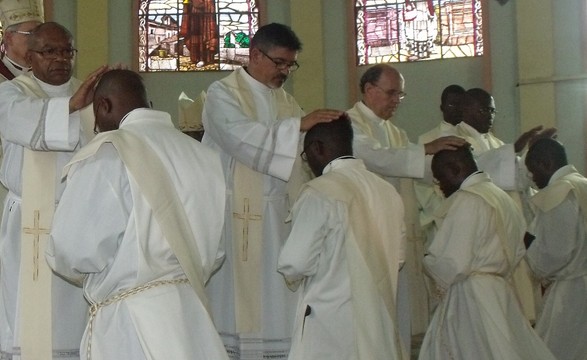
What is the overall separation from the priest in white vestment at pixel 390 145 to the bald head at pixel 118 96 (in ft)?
9.08

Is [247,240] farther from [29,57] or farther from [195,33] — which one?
[195,33]

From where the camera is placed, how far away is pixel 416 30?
529 inches

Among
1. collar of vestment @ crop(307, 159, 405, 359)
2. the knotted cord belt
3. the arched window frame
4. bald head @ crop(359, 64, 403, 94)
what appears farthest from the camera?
the arched window frame

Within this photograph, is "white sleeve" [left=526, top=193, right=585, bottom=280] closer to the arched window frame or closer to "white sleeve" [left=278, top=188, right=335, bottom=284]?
"white sleeve" [left=278, top=188, right=335, bottom=284]

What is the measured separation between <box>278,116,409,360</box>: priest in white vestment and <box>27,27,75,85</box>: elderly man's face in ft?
4.63

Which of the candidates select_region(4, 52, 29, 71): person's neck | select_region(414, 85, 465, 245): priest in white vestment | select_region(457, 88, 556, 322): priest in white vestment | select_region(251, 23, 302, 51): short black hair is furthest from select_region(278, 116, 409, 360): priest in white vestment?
select_region(414, 85, 465, 245): priest in white vestment

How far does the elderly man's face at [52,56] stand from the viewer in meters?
5.54

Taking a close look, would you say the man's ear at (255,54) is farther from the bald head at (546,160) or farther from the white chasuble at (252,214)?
the bald head at (546,160)

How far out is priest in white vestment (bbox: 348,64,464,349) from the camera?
695 cm

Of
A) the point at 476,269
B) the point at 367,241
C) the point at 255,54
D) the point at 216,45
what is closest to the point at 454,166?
the point at 476,269

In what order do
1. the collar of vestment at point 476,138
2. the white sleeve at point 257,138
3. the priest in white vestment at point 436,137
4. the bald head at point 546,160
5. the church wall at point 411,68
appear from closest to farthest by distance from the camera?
the white sleeve at point 257,138, the bald head at point 546,160, the collar of vestment at point 476,138, the priest in white vestment at point 436,137, the church wall at point 411,68

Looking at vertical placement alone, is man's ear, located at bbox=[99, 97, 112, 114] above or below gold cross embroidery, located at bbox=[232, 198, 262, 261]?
above

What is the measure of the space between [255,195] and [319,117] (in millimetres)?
915

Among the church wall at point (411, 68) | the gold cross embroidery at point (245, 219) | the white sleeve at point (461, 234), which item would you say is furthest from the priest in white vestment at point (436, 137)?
the church wall at point (411, 68)
